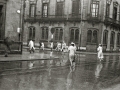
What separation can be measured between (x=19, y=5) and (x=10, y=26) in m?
2.39

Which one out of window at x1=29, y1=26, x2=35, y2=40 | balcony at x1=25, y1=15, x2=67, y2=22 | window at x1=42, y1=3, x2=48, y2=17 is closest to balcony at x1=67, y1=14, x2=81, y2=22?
balcony at x1=25, y1=15, x2=67, y2=22

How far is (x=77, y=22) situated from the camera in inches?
1404

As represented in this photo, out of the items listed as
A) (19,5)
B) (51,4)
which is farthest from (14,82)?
(51,4)

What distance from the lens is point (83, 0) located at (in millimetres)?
35406

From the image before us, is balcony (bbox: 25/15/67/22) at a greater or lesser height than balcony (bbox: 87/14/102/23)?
greater

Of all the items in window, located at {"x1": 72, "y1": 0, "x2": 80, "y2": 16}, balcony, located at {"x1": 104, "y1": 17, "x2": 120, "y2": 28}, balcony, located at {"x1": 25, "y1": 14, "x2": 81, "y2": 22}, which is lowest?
balcony, located at {"x1": 104, "y1": 17, "x2": 120, "y2": 28}

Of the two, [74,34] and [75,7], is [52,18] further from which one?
[74,34]

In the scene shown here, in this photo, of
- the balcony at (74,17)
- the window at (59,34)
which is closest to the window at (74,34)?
the balcony at (74,17)

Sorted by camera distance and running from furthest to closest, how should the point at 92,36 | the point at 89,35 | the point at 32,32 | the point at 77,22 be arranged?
the point at 32,32 → the point at 77,22 → the point at 89,35 → the point at 92,36

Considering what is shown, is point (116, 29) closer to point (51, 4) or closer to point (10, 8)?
Result: point (51, 4)

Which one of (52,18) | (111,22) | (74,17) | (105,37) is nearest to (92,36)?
(105,37)

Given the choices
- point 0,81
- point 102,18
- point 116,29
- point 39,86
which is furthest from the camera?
point 116,29

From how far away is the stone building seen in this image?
115 feet

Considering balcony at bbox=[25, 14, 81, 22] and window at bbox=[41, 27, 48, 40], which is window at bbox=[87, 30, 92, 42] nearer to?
balcony at bbox=[25, 14, 81, 22]
